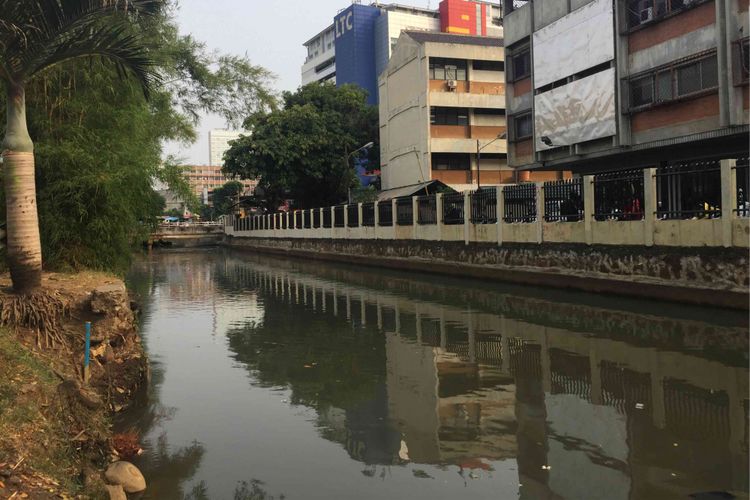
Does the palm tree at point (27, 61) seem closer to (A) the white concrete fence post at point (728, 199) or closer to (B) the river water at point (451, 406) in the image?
(B) the river water at point (451, 406)

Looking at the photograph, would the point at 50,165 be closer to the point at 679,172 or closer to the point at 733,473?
the point at 733,473

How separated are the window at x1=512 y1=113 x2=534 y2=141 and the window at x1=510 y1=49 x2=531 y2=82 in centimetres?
162

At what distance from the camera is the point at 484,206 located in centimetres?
2075

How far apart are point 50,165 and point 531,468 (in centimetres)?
759

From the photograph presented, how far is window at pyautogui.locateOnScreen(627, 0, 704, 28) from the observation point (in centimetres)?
1956

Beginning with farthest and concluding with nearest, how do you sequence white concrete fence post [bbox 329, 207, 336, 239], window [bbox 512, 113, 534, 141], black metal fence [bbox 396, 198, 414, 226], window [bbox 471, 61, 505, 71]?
window [bbox 471, 61, 505, 71] → white concrete fence post [bbox 329, 207, 336, 239] → window [bbox 512, 113, 534, 141] → black metal fence [bbox 396, 198, 414, 226]

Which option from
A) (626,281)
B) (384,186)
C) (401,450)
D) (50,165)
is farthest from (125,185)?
(384,186)

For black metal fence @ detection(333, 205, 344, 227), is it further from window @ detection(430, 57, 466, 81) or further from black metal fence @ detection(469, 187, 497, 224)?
black metal fence @ detection(469, 187, 497, 224)

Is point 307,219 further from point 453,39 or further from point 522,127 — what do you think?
point 522,127

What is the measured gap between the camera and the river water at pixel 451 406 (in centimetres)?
459

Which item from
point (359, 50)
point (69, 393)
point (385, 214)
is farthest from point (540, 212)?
point (359, 50)

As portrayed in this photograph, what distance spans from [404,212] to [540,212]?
366 inches

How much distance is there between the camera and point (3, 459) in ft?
12.3

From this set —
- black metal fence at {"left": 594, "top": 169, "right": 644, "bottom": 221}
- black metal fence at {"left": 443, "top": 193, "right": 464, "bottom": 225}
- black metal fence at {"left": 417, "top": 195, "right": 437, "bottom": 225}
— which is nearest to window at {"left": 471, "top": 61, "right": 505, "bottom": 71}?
black metal fence at {"left": 417, "top": 195, "right": 437, "bottom": 225}
